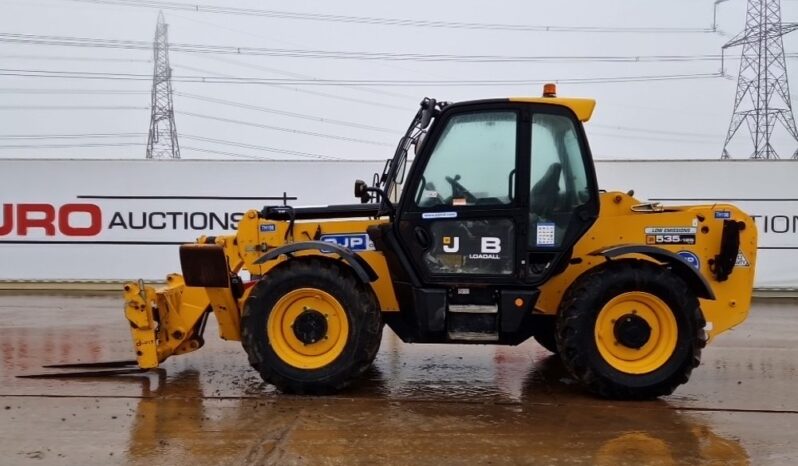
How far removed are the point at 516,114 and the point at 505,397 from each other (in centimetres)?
213

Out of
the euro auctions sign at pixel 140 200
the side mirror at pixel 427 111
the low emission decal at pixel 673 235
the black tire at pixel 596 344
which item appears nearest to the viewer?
the black tire at pixel 596 344

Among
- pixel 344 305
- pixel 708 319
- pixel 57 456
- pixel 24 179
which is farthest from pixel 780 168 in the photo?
pixel 24 179

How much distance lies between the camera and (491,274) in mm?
5676

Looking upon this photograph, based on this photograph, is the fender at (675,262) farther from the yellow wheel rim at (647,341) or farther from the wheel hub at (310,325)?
the wheel hub at (310,325)

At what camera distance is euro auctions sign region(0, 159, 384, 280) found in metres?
12.6

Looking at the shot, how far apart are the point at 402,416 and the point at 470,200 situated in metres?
1.65

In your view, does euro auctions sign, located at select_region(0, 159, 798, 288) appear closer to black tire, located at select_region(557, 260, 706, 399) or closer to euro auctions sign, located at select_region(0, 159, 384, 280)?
euro auctions sign, located at select_region(0, 159, 384, 280)

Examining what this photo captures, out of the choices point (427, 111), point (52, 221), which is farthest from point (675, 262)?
point (52, 221)

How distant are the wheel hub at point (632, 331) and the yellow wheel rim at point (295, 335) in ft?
6.67

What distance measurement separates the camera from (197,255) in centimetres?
582

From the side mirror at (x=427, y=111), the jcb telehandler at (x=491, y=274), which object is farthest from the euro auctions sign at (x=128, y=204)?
the jcb telehandler at (x=491, y=274)

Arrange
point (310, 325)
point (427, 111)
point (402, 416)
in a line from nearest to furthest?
point (402, 416), point (310, 325), point (427, 111)

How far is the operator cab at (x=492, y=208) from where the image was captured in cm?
561

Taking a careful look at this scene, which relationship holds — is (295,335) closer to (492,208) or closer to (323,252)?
(323,252)
